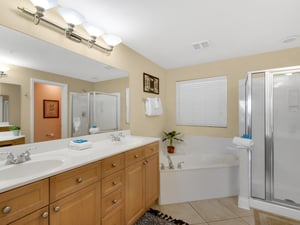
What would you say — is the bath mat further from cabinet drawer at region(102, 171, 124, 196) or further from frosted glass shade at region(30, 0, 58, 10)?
frosted glass shade at region(30, 0, 58, 10)

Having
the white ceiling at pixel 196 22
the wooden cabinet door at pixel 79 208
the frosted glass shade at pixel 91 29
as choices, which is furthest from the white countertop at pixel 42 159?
the white ceiling at pixel 196 22

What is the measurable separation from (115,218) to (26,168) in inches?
34.2

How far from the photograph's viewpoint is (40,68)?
1.41 meters

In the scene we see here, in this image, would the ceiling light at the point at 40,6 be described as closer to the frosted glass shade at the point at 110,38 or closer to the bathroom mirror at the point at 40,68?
the bathroom mirror at the point at 40,68

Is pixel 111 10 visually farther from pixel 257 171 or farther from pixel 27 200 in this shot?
Result: pixel 257 171

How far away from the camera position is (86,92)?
1824 mm

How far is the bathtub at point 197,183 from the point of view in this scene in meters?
2.16

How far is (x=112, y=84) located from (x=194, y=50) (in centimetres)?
145

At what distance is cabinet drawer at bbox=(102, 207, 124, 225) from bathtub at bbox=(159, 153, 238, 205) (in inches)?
31.6

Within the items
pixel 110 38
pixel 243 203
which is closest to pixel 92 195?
pixel 110 38

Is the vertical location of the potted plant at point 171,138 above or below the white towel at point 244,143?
below

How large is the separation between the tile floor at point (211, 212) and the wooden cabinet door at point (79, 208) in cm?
113

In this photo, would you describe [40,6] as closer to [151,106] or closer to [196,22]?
[196,22]

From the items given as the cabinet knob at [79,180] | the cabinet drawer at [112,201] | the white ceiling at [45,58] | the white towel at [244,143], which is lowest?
the cabinet drawer at [112,201]
